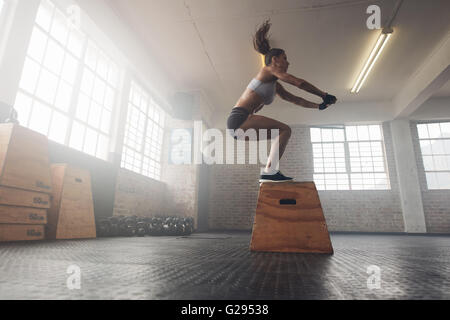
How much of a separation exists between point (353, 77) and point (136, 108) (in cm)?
595

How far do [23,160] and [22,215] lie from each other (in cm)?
55

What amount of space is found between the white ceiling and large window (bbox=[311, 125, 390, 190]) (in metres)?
1.67

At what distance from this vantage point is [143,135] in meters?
6.41

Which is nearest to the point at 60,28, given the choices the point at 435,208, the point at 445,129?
the point at 435,208

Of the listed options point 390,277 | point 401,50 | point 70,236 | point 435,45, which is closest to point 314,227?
point 390,277

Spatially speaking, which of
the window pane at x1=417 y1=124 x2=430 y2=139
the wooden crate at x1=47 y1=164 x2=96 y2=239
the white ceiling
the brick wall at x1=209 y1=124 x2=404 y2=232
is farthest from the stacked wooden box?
the window pane at x1=417 y1=124 x2=430 y2=139

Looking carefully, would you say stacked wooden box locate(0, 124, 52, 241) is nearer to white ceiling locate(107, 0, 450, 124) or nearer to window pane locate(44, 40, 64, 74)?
window pane locate(44, 40, 64, 74)

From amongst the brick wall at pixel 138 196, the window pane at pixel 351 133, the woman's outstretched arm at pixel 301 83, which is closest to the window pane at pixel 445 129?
the window pane at pixel 351 133

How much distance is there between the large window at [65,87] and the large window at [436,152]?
30.2 ft

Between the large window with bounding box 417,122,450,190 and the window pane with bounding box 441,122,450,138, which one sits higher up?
the window pane with bounding box 441,122,450,138

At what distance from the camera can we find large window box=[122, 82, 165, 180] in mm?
5848

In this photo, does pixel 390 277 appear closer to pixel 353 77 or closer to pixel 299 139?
pixel 353 77

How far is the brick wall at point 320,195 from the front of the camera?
7.47 m
